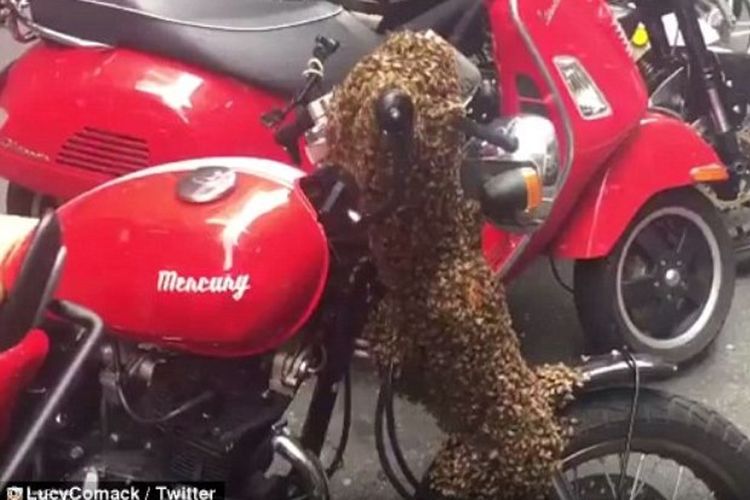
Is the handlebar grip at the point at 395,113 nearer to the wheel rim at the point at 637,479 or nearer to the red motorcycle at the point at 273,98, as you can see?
the wheel rim at the point at 637,479

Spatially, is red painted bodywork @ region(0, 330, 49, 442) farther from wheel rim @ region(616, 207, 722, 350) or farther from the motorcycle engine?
wheel rim @ region(616, 207, 722, 350)

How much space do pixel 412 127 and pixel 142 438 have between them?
1.64 feet

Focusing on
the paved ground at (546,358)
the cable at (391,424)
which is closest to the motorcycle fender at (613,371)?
the cable at (391,424)

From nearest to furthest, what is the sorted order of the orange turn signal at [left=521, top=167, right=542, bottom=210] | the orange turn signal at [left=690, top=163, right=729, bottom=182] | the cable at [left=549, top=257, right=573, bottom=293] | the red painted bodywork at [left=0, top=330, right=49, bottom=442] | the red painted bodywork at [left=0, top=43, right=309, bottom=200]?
1. the red painted bodywork at [left=0, top=330, right=49, bottom=442]
2. the orange turn signal at [left=521, top=167, right=542, bottom=210]
3. the red painted bodywork at [left=0, top=43, right=309, bottom=200]
4. the orange turn signal at [left=690, top=163, right=729, bottom=182]
5. the cable at [left=549, top=257, right=573, bottom=293]

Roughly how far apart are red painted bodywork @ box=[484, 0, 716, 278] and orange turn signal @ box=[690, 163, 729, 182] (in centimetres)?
1

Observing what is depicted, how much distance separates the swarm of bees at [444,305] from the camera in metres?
1.24

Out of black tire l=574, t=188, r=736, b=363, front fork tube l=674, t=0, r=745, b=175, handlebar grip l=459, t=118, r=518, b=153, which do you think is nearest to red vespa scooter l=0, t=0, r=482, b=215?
black tire l=574, t=188, r=736, b=363

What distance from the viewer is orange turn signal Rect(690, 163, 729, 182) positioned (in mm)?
2359

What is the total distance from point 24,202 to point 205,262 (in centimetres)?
133

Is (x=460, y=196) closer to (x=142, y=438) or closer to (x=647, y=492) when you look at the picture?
(x=142, y=438)

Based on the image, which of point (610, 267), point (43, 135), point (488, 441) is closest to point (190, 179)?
point (488, 441)

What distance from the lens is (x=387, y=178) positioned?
124cm

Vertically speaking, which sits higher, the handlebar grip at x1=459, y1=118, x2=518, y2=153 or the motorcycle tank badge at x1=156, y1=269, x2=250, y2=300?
the handlebar grip at x1=459, y1=118, x2=518, y2=153

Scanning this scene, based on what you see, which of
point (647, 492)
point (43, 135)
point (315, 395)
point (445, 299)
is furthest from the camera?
point (43, 135)
